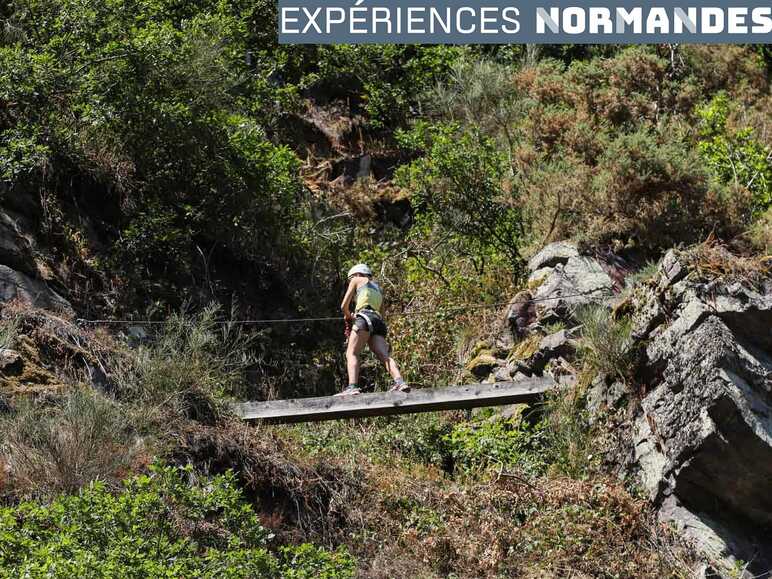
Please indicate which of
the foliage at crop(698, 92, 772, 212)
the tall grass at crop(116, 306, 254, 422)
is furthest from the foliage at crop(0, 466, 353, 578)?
the foliage at crop(698, 92, 772, 212)

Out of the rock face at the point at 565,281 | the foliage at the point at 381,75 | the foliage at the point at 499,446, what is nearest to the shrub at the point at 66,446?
the foliage at the point at 499,446

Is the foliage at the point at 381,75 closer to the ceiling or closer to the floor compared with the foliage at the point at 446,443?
closer to the ceiling

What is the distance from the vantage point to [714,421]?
36.4 feet

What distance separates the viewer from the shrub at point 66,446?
33.9 feet

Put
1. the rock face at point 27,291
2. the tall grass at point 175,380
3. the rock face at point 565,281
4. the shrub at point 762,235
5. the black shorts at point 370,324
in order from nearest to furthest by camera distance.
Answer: the tall grass at point 175,380 → the black shorts at point 370,324 → the rock face at point 27,291 → the rock face at point 565,281 → the shrub at point 762,235

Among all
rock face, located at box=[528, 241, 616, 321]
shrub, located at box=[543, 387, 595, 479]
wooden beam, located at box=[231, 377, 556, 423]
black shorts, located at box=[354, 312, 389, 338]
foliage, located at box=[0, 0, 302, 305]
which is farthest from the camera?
foliage, located at box=[0, 0, 302, 305]

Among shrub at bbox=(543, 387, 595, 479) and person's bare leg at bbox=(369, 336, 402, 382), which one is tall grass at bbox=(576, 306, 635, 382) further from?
person's bare leg at bbox=(369, 336, 402, 382)

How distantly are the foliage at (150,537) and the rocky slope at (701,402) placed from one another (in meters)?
3.35

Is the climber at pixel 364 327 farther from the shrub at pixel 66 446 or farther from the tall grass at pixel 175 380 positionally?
the shrub at pixel 66 446

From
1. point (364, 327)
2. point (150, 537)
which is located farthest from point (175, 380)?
point (150, 537)

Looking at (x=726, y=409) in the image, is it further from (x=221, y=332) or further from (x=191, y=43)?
(x=191, y=43)

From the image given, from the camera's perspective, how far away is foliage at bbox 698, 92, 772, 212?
17.9 metres

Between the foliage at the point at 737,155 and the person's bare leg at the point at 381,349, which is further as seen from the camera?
the foliage at the point at 737,155

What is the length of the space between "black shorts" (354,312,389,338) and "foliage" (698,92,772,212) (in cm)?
677
